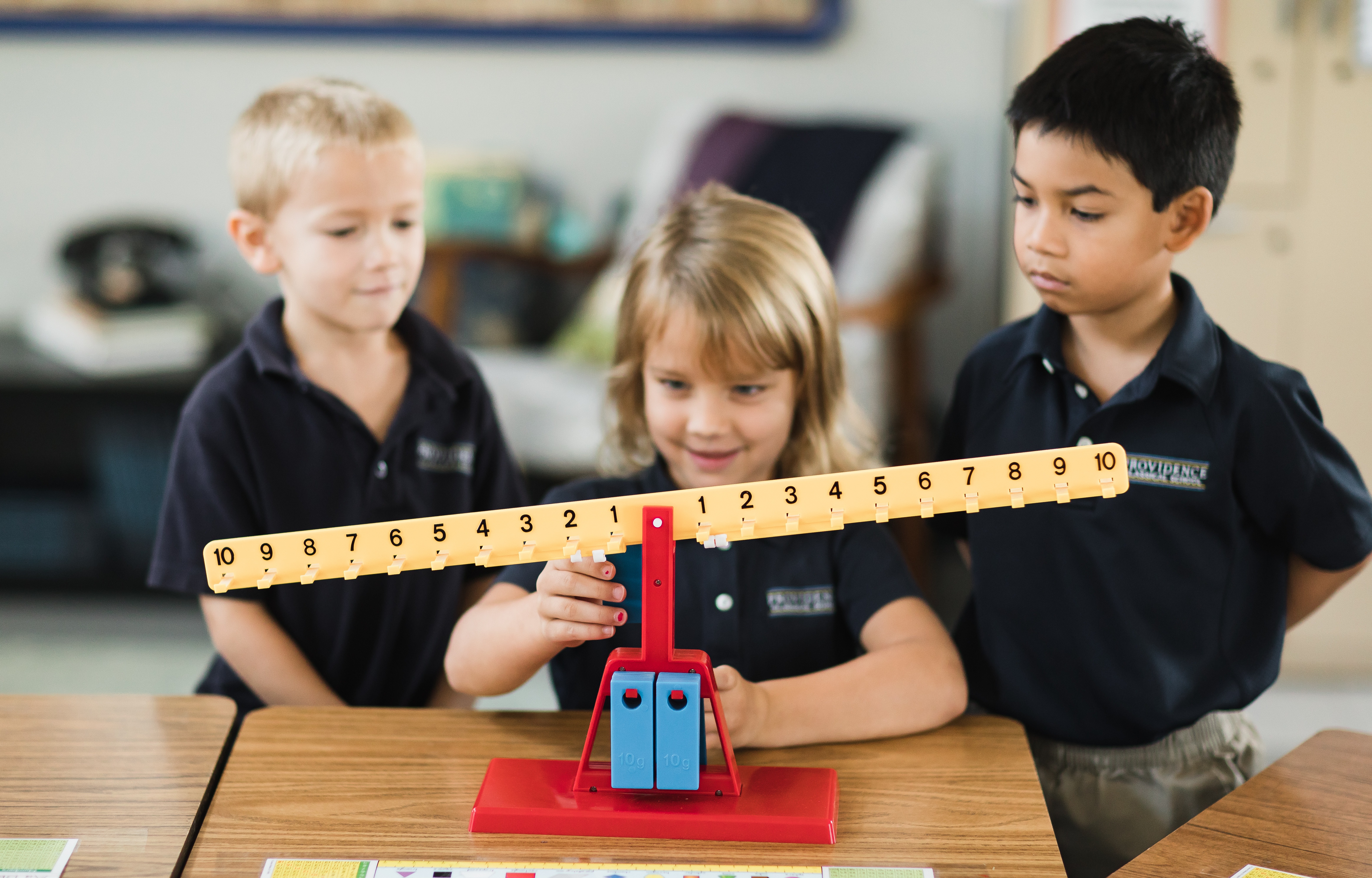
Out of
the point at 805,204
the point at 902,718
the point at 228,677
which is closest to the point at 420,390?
the point at 228,677

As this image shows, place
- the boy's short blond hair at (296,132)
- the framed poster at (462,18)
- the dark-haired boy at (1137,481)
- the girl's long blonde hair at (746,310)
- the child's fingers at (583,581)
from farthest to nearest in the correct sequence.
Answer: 1. the framed poster at (462,18)
2. the boy's short blond hair at (296,132)
3. the girl's long blonde hair at (746,310)
4. the dark-haired boy at (1137,481)
5. the child's fingers at (583,581)

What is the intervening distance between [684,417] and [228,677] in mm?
660

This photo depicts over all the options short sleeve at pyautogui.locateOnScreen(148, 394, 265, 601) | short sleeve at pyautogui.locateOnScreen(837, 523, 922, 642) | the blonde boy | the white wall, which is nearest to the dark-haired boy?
short sleeve at pyautogui.locateOnScreen(837, 523, 922, 642)

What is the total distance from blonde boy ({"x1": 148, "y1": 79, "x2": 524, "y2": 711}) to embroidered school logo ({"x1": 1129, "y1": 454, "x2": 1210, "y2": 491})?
28.6 inches

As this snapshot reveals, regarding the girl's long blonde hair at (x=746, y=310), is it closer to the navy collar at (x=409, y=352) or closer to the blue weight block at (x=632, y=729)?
the navy collar at (x=409, y=352)

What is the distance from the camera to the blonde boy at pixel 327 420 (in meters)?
1.27

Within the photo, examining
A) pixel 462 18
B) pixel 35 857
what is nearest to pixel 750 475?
pixel 35 857

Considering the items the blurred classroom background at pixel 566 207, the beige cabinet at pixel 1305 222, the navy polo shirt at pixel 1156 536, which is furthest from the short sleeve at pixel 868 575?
the beige cabinet at pixel 1305 222

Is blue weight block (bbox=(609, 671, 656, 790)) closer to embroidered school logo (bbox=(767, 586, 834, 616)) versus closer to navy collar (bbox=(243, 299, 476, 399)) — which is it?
embroidered school logo (bbox=(767, 586, 834, 616))

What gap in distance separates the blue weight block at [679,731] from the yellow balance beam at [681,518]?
110 millimetres

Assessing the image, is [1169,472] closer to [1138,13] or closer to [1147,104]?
[1147,104]

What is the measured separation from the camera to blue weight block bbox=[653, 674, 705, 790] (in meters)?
0.88

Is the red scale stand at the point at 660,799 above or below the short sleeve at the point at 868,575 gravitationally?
below

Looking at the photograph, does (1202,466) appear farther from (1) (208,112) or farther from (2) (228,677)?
(1) (208,112)
